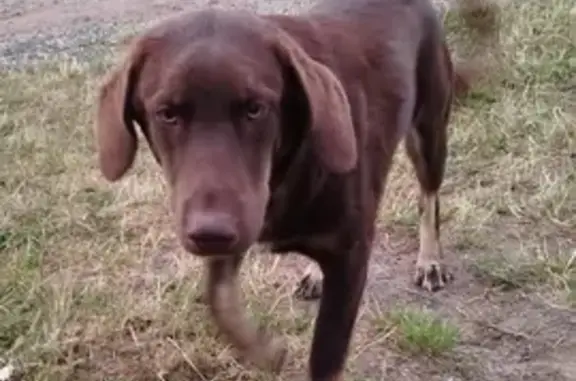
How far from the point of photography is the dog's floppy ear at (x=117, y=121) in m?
3.30

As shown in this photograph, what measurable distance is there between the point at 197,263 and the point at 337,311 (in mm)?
1089

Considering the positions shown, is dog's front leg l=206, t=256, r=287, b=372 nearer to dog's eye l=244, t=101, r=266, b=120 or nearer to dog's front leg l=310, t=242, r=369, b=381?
dog's front leg l=310, t=242, r=369, b=381

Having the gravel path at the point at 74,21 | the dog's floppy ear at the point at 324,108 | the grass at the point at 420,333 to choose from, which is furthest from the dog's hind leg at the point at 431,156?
the gravel path at the point at 74,21

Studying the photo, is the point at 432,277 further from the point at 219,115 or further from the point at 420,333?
the point at 219,115

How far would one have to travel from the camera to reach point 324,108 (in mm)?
3295

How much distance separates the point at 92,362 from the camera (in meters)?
4.32

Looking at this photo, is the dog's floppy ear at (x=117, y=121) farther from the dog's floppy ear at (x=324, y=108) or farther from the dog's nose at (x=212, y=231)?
the dog's nose at (x=212, y=231)

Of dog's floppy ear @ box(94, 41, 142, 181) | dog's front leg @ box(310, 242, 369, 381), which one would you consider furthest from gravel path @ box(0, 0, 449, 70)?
dog's floppy ear @ box(94, 41, 142, 181)

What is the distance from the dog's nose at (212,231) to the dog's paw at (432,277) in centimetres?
199

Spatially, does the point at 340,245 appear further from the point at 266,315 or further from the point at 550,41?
the point at 550,41

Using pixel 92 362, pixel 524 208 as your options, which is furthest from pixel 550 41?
pixel 92 362

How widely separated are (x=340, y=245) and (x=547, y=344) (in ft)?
3.42

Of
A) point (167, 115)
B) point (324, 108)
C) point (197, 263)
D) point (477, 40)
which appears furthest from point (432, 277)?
point (477, 40)

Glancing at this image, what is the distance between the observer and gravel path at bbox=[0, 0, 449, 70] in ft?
26.0
